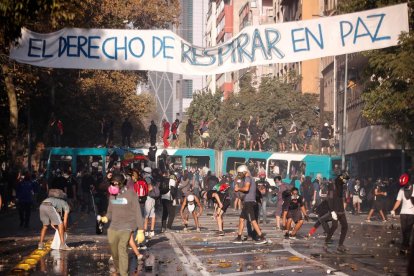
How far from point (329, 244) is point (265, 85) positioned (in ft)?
188

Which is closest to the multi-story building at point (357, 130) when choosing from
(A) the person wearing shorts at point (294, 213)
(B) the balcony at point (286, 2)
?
(B) the balcony at point (286, 2)

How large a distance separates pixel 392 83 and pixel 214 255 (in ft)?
44.4

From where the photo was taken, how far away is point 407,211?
80.3 feet

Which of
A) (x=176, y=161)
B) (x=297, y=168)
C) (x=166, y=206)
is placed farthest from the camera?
(x=176, y=161)

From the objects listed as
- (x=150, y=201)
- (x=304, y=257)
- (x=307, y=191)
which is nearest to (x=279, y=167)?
(x=307, y=191)

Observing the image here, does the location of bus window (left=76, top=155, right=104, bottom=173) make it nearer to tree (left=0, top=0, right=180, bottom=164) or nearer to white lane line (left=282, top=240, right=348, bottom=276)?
tree (left=0, top=0, right=180, bottom=164)

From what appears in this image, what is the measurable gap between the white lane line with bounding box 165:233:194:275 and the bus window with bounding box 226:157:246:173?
31405 mm

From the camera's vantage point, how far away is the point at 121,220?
16.4 m

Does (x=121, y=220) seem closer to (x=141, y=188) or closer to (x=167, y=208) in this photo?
(x=141, y=188)

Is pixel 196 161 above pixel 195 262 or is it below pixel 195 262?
above

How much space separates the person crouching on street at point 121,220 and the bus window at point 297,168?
4181cm

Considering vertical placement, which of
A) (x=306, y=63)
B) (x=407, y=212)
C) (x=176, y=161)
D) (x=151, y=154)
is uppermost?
(x=306, y=63)

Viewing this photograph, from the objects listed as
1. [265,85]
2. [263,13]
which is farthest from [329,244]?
[263,13]

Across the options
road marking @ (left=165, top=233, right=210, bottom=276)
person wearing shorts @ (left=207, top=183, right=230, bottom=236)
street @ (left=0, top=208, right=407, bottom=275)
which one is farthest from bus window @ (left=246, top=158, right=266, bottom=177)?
road marking @ (left=165, top=233, right=210, bottom=276)
